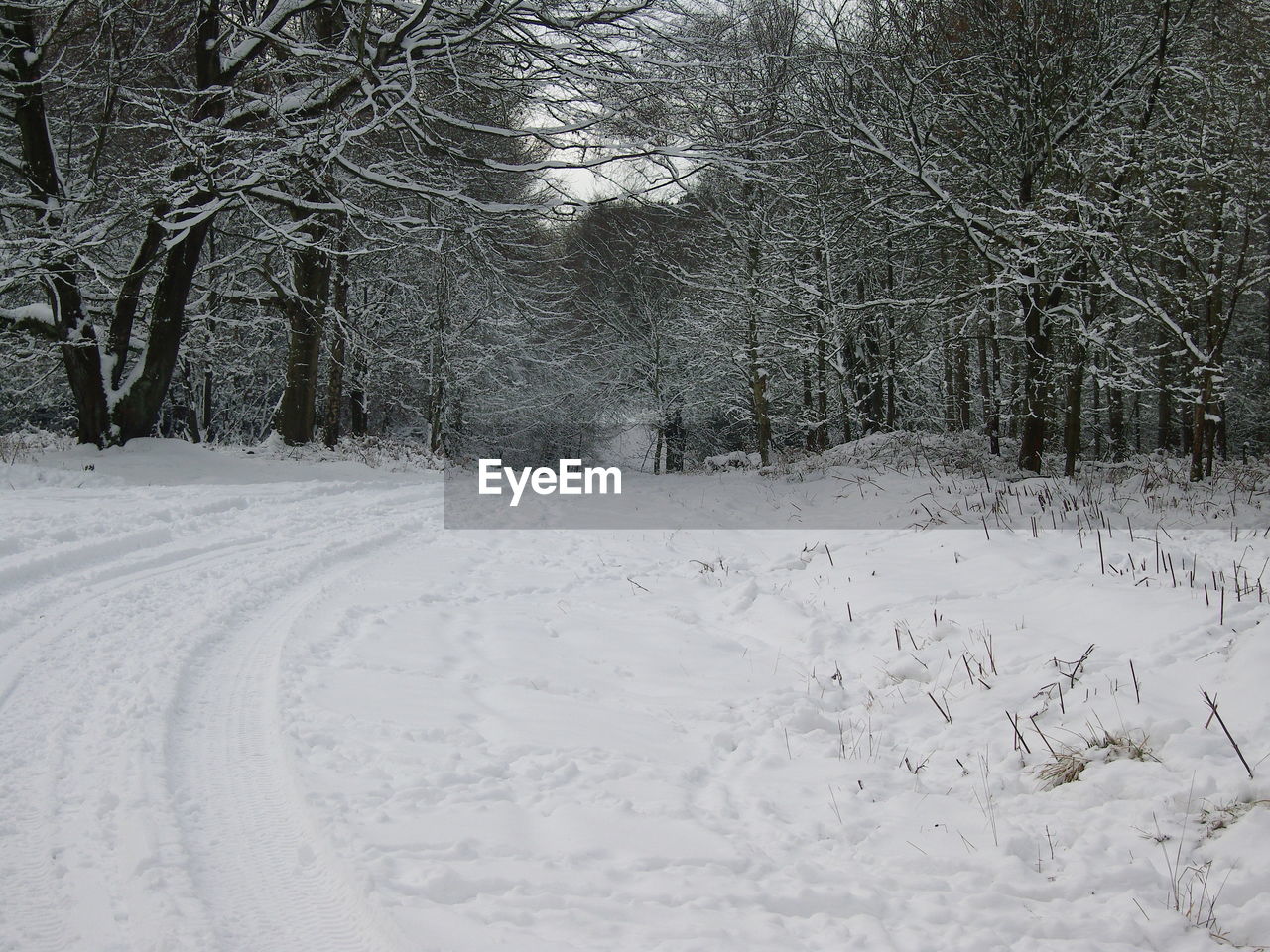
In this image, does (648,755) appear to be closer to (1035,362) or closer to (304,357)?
(1035,362)

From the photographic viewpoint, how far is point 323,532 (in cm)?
819

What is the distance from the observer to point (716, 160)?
935cm

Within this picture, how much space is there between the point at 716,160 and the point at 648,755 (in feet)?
25.6

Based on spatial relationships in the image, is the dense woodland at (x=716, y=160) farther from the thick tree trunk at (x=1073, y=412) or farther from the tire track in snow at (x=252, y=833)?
the tire track in snow at (x=252, y=833)

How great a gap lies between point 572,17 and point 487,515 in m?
6.45

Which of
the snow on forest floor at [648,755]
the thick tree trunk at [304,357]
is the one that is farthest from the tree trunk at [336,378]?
the snow on forest floor at [648,755]

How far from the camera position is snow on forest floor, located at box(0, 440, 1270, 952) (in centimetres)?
239

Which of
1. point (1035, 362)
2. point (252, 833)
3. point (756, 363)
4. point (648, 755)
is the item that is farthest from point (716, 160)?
point (252, 833)

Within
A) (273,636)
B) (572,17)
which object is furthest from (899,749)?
(572,17)

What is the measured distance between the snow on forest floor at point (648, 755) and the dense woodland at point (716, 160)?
553cm

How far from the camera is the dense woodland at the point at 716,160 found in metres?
9.69

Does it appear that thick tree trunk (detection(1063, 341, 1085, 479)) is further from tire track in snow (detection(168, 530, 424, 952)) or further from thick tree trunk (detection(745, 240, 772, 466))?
tire track in snow (detection(168, 530, 424, 952))

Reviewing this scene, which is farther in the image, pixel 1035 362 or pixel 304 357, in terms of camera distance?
pixel 304 357

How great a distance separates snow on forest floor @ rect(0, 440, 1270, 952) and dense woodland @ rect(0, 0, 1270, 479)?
5.53 metres
